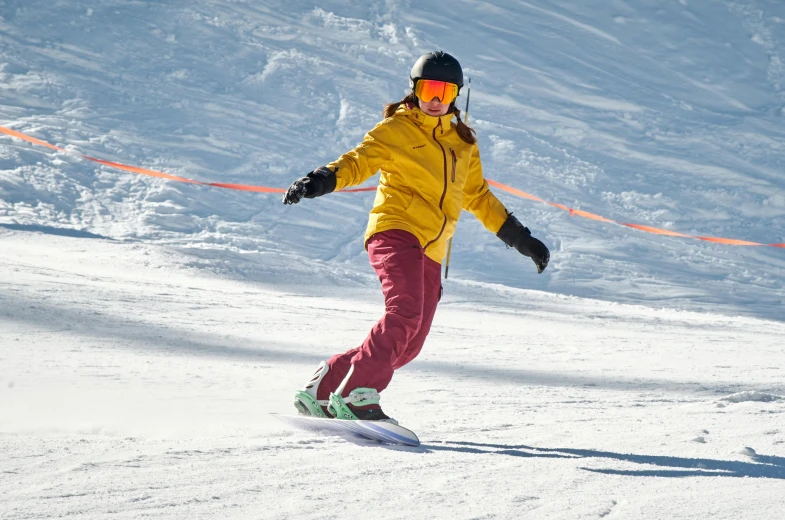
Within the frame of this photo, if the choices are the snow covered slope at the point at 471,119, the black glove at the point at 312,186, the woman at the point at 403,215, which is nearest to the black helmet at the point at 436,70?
the woman at the point at 403,215

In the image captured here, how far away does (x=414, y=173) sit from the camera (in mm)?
3268

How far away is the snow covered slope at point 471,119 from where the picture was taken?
15.3 meters

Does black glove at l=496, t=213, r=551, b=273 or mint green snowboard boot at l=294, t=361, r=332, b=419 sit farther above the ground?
black glove at l=496, t=213, r=551, b=273

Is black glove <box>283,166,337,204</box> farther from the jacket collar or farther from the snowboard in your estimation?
the snowboard

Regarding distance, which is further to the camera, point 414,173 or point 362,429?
point 414,173

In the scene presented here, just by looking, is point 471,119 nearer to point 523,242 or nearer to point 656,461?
point 523,242

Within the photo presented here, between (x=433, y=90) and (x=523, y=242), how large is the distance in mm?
651

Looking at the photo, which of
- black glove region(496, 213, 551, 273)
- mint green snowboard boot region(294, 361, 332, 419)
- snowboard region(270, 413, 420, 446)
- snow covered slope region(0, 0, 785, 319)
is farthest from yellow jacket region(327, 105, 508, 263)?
snow covered slope region(0, 0, 785, 319)

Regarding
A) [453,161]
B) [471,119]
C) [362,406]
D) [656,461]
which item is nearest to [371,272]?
[471,119]

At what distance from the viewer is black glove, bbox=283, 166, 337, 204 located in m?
2.98

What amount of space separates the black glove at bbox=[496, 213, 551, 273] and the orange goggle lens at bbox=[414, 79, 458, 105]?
533 mm

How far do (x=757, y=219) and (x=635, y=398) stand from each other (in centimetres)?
1505

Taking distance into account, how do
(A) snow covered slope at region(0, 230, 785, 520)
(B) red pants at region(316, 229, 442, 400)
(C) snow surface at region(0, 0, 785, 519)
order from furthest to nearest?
(B) red pants at region(316, 229, 442, 400)
(C) snow surface at region(0, 0, 785, 519)
(A) snow covered slope at region(0, 230, 785, 520)

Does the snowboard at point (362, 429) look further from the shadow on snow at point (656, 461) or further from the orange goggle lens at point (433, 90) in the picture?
the orange goggle lens at point (433, 90)
